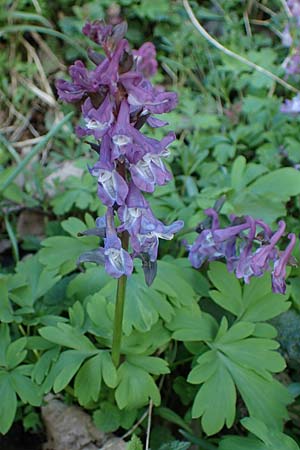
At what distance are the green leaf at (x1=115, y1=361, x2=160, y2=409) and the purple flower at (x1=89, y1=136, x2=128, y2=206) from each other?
681 mm

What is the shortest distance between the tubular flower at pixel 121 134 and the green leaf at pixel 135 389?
1.34ft

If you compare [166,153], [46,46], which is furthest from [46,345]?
[46,46]

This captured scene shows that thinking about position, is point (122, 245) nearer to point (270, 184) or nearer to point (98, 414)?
point (98, 414)

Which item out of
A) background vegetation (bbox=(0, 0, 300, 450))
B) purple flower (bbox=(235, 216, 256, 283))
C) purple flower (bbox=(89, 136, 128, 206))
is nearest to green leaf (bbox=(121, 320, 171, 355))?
background vegetation (bbox=(0, 0, 300, 450))

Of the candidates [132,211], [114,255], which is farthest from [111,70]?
[114,255]

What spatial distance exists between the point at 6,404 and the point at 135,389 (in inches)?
17.7

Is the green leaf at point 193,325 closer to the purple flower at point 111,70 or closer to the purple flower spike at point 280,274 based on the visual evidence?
the purple flower spike at point 280,274

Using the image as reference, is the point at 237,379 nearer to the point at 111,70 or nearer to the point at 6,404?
the point at 6,404

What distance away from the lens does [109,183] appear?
1.63 m

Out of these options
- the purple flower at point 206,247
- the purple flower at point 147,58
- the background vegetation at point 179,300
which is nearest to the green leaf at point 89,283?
the background vegetation at point 179,300

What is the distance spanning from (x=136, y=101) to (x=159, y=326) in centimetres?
90

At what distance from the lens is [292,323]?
226cm

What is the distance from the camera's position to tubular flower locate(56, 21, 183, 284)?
61.1 inches

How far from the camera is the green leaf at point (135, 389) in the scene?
1.93 meters
